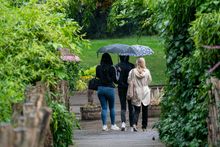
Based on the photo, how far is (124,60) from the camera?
16.7 meters

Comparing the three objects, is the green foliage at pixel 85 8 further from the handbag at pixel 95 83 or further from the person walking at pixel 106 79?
the handbag at pixel 95 83

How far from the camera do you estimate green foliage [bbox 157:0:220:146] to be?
27.0ft

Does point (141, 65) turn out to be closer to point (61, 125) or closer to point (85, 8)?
point (61, 125)

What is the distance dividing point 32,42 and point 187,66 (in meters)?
2.07

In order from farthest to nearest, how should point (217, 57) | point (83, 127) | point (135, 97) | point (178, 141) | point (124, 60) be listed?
point (83, 127) < point (124, 60) < point (135, 97) < point (178, 141) < point (217, 57)

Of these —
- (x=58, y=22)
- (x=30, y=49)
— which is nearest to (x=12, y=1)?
(x=58, y=22)

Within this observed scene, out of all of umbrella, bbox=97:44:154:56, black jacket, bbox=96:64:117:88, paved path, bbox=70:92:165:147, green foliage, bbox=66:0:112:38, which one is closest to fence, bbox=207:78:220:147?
paved path, bbox=70:92:165:147

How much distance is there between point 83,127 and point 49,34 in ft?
29.7

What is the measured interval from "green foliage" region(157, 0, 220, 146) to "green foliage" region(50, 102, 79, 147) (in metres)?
1.50

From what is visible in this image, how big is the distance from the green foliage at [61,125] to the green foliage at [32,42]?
1.43 ft

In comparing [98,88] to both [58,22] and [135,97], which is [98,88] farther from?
[58,22]

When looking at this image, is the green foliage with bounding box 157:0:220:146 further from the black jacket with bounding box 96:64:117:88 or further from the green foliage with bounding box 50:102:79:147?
the black jacket with bounding box 96:64:117:88

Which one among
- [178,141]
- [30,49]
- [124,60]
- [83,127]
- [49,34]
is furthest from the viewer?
[83,127]

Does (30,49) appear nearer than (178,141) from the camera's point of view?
Yes
